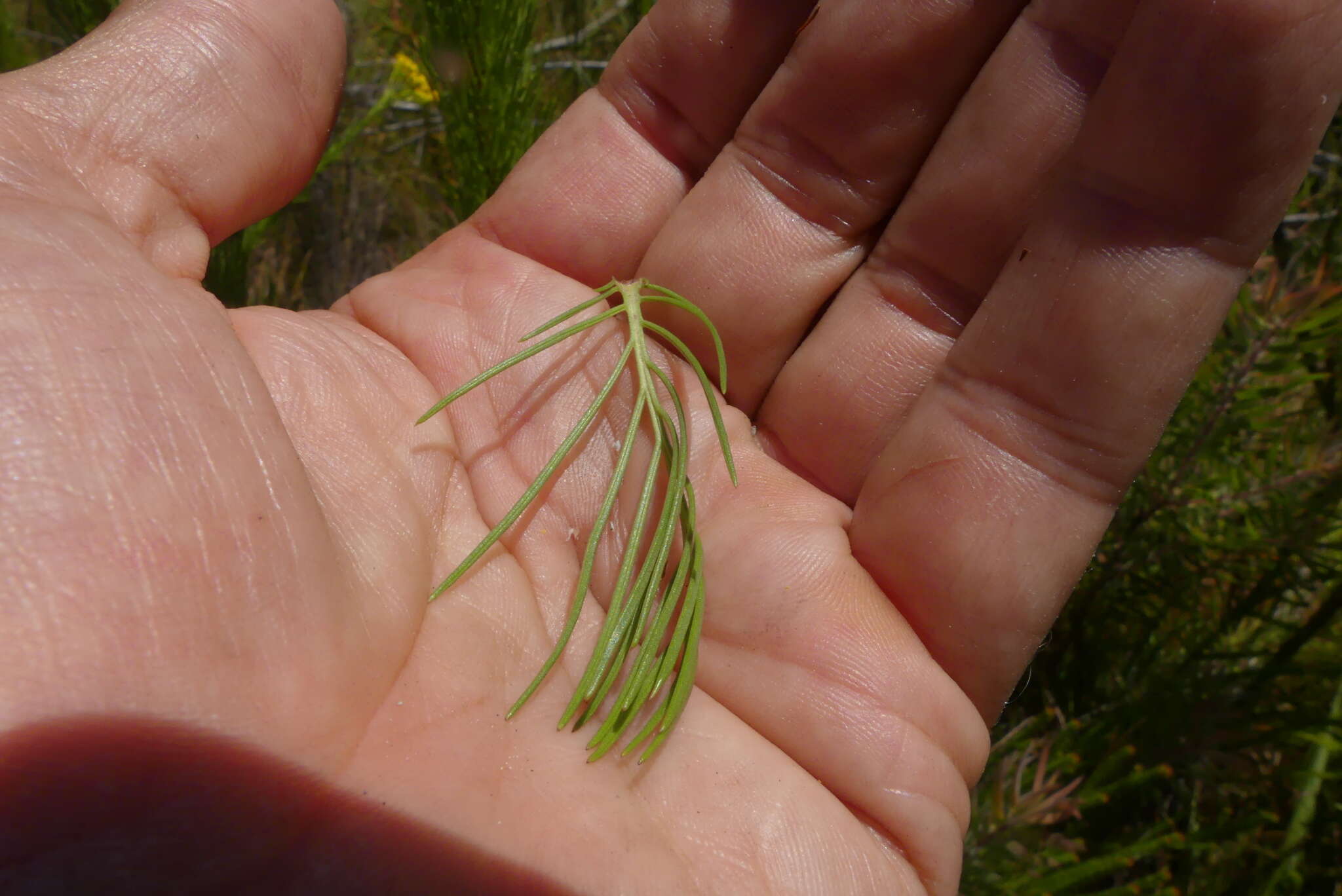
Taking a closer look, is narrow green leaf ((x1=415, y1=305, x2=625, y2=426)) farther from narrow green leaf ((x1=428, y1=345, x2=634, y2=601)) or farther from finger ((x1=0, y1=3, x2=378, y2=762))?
finger ((x1=0, y1=3, x2=378, y2=762))

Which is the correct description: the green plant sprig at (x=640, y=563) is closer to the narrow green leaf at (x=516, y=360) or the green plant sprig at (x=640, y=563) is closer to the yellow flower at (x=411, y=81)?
the narrow green leaf at (x=516, y=360)

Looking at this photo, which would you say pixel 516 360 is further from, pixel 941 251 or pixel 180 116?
pixel 941 251

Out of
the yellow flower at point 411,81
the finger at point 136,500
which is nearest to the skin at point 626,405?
the finger at point 136,500

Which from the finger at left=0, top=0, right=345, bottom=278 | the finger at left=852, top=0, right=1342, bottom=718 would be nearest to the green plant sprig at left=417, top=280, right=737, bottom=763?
the finger at left=852, top=0, right=1342, bottom=718

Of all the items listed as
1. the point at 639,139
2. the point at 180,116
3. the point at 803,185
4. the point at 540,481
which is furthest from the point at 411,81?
the point at 540,481

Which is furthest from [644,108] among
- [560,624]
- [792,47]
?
[560,624]
